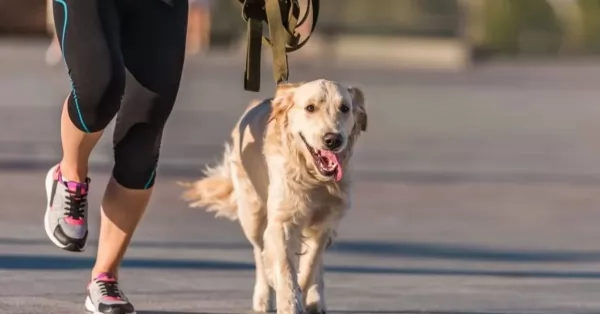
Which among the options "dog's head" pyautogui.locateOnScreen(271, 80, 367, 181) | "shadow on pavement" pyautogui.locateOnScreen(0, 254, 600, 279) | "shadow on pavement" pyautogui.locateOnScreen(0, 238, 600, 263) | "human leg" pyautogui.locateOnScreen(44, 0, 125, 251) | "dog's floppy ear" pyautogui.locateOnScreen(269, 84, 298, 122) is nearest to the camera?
"human leg" pyautogui.locateOnScreen(44, 0, 125, 251)

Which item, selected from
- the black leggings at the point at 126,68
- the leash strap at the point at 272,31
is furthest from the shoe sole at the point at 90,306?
the leash strap at the point at 272,31

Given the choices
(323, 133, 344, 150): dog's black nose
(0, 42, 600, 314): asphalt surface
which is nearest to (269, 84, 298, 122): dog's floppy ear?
(323, 133, 344, 150): dog's black nose

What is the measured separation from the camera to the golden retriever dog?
5.97 m

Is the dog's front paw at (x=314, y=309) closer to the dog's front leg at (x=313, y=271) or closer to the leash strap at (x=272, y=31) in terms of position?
the dog's front leg at (x=313, y=271)

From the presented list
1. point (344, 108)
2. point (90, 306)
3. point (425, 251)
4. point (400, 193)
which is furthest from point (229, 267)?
point (400, 193)

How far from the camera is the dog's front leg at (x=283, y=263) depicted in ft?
19.6

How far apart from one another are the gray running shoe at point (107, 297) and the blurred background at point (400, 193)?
29 centimetres

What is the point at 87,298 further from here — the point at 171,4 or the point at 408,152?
the point at 408,152

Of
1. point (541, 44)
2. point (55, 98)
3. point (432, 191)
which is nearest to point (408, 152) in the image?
point (432, 191)

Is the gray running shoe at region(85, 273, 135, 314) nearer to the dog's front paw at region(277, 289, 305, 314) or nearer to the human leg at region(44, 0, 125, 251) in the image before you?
the human leg at region(44, 0, 125, 251)

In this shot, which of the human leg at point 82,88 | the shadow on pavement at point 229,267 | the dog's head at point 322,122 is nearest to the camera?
the human leg at point 82,88

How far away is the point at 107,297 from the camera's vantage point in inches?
235

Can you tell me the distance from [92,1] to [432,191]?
621 centimetres

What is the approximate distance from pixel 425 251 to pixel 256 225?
231 cm
